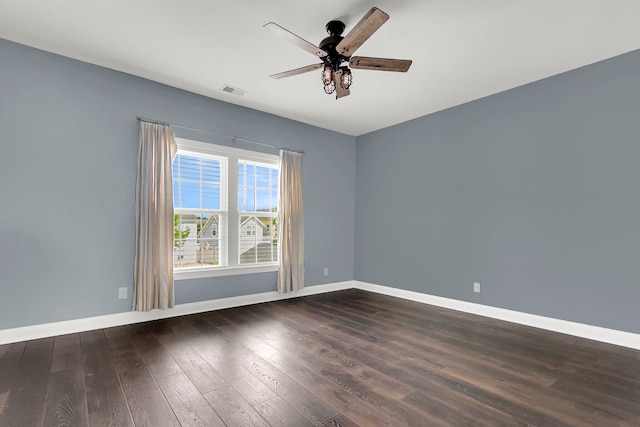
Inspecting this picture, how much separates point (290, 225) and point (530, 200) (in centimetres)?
328

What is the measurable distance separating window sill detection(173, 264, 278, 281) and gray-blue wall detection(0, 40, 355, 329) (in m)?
0.09

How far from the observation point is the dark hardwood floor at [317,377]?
187 cm

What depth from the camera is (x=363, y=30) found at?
2.18m

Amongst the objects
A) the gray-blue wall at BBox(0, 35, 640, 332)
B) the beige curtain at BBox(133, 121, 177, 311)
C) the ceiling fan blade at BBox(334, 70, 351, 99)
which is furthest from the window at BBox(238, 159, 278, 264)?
the ceiling fan blade at BBox(334, 70, 351, 99)

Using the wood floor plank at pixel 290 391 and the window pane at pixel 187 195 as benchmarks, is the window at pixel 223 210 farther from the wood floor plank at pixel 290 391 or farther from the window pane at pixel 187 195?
the wood floor plank at pixel 290 391

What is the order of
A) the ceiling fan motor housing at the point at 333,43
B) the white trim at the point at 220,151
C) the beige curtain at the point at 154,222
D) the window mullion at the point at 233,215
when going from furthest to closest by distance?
the window mullion at the point at 233,215 → the white trim at the point at 220,151 → the beige curtain at the point at 154,222 → the ceiling fan motor housing at the point at 333,43

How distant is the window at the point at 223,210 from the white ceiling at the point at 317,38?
95cm

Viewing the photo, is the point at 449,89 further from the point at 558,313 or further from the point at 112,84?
the point at 112,84

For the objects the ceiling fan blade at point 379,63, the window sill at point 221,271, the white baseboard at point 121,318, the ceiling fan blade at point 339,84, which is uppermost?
the ceiling fan blade at point 379,63

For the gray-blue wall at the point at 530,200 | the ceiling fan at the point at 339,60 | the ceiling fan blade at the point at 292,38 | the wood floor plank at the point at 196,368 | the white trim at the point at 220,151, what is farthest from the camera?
the white trim at the point at 220,151

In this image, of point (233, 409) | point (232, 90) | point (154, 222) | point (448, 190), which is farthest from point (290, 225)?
point (233, 409)

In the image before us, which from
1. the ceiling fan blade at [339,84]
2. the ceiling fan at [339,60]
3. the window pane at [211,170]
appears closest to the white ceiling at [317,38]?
the ceiling fan at [339,60]

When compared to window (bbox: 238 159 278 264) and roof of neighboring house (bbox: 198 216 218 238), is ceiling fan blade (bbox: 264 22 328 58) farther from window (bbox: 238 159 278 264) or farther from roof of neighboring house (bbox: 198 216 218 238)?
roof of neighboring house (bbox: 198 216 218 238)

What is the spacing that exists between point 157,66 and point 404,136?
373cm
